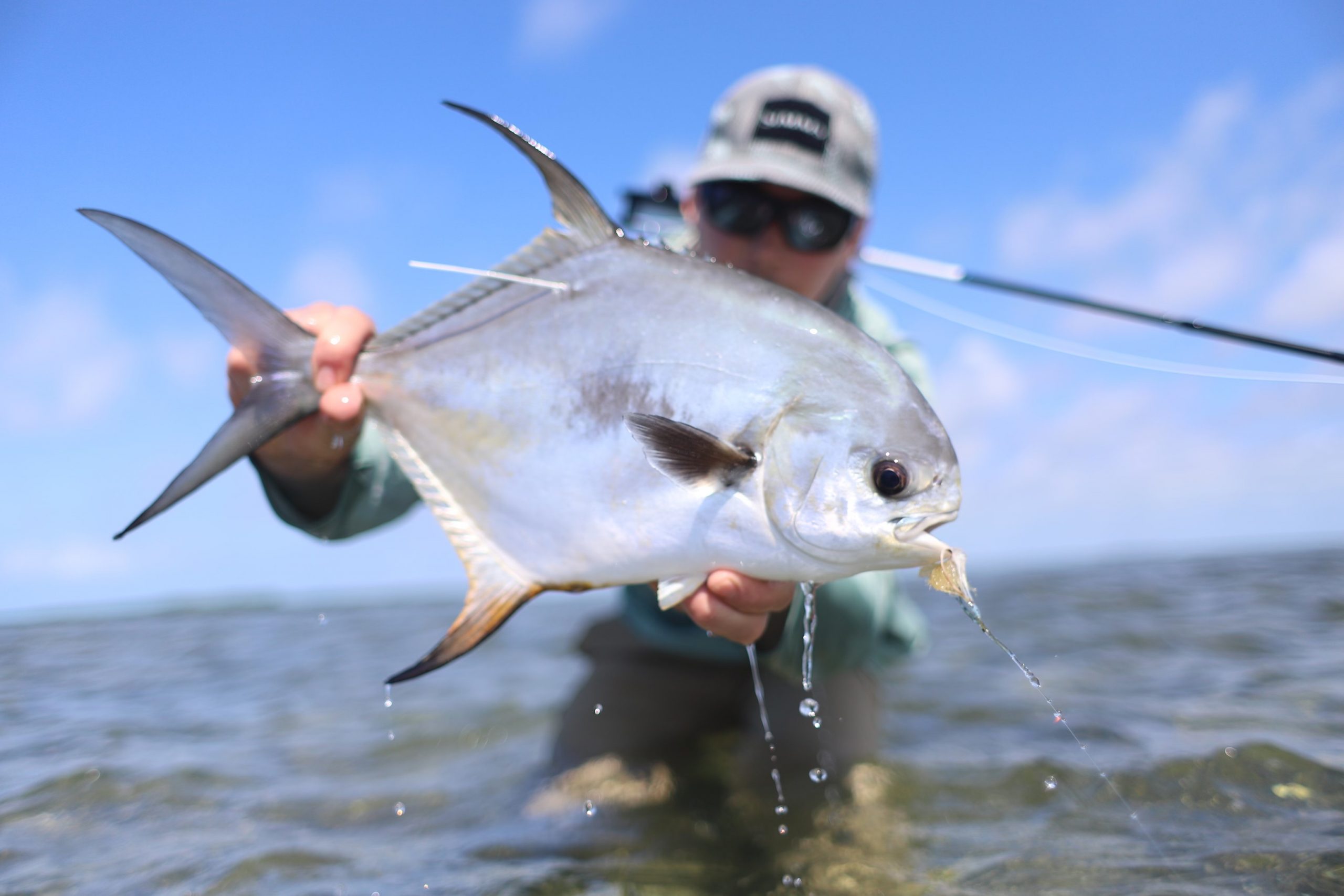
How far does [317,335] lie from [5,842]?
2253 millimetres

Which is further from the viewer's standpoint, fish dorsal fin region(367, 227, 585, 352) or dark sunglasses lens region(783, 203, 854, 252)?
dark sunglasses lens region(783, 203, 854, 252)

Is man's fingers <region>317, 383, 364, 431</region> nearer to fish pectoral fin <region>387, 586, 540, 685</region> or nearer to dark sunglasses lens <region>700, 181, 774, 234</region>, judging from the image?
fish pectoral fin <region>387, 586, 540, 685</region>

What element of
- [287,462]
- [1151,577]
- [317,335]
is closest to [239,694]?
[287,462]

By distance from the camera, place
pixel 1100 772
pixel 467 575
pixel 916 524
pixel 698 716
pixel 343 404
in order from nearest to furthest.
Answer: pixel 916 524, pixel 467 575, pixel 343 404, pixel 1100 772, pixel 698 716

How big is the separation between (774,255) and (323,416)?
1.87m

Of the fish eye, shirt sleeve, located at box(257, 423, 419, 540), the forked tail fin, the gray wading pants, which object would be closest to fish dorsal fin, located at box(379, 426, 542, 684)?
the forked tail fin

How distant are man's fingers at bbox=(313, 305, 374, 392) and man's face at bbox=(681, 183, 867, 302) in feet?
5.29

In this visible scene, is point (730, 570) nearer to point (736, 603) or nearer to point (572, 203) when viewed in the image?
point (736, 603)

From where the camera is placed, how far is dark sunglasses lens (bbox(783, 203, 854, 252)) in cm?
323

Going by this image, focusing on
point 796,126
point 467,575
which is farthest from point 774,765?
point 796,126

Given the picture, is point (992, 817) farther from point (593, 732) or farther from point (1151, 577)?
point (1151, 577)

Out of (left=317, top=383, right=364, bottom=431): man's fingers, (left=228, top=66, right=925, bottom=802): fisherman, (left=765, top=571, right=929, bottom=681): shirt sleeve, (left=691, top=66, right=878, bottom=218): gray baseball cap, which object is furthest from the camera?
(left=691, top=66, right=878, bottom=218): gray baseball cap

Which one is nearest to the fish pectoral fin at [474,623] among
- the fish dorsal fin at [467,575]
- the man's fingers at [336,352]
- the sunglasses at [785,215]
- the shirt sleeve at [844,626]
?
the fish dorsal fin at [467,575]

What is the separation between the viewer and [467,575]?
197 centimetres
